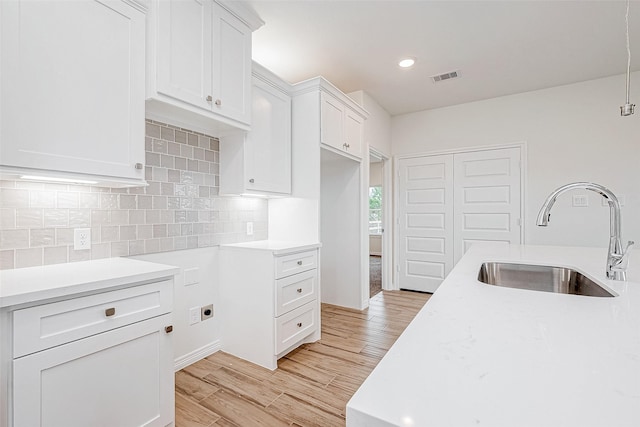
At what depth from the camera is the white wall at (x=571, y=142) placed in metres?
3.29

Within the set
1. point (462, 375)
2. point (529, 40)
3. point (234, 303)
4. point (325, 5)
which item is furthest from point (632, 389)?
point (529, 40)

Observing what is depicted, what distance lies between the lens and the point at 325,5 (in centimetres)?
219

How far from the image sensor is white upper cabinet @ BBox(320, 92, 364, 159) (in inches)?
110

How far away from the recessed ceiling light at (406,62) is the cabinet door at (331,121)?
0.71 metres

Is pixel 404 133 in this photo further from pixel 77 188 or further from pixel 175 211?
pixel 77 188

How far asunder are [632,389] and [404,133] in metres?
4.41

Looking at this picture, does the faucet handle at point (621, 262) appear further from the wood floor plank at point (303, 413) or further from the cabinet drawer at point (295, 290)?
the cabinet drawer at point (295, 290)

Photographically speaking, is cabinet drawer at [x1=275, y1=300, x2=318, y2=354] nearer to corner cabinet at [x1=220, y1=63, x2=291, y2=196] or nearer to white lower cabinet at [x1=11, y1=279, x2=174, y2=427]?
white lower cabinet at [x1=11, y1=279, x2=174, y2=427]

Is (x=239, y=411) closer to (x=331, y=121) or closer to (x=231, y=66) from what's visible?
(x=231, y=66)

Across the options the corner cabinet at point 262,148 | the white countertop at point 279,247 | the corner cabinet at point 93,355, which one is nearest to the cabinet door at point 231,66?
the corner cabinet at point 262,148

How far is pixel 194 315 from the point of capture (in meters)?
2.29

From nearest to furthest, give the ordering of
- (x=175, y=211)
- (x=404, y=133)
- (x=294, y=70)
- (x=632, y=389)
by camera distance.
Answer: (x=632, y=389) → (x=175, y=211) → (x=294, y=70) → (x=404, y=133)

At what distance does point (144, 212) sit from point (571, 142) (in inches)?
174

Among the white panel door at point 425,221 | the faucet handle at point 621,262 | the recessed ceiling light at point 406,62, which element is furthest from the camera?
the white panel door at point 425,221
